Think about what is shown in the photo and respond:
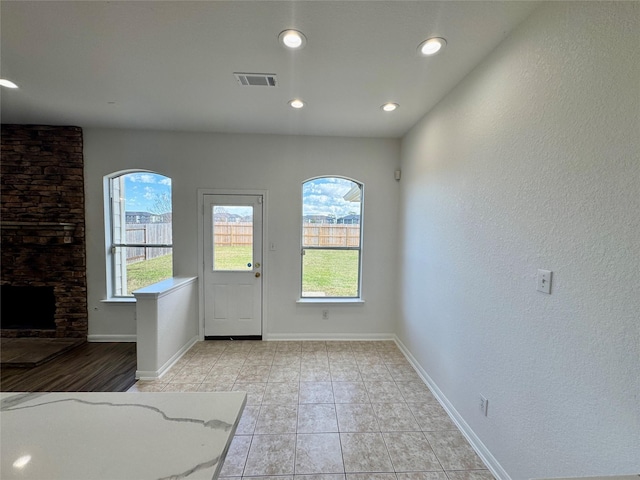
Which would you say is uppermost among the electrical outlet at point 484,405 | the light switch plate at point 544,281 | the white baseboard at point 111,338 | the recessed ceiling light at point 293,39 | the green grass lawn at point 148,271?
the recessed ceiling light at point 293,39

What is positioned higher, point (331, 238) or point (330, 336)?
point (331, 238)

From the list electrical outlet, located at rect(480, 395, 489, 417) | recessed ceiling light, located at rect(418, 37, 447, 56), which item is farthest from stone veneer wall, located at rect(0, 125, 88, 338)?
electrical outlet, located at rect(480, 395, 489, 417)

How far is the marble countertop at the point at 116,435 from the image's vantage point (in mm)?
615

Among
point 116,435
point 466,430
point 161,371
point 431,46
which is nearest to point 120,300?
point 161,371

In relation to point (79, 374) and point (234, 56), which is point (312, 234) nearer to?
point (234, 56)

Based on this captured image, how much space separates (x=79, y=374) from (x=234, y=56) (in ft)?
10.9

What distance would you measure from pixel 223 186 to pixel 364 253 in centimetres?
206

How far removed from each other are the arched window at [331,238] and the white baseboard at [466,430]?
1.33 m

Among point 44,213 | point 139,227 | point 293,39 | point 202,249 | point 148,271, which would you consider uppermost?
point 293,39

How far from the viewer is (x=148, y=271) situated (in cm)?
355

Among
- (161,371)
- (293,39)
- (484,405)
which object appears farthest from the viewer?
(161,371)

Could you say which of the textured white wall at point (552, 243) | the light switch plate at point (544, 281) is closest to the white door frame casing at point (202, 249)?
the textured white wall at point (552, 243)

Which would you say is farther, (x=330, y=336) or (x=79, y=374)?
(x=330, y=336)

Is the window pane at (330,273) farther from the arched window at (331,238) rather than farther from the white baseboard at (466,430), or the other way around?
the white baseboard at (466,430)
